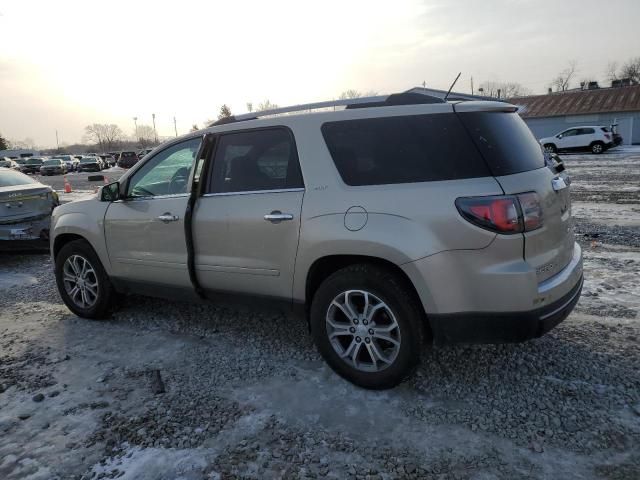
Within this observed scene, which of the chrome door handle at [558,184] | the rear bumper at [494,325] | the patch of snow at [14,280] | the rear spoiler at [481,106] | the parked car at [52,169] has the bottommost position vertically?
the parked car at [52,169]

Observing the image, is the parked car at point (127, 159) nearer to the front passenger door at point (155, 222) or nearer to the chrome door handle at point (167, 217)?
the front passenger door at point (155, 222)

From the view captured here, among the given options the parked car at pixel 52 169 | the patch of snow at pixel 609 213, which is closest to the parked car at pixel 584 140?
the patch of snow at pixel 609 213

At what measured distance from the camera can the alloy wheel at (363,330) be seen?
328 centimetres

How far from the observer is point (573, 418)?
2.97 m

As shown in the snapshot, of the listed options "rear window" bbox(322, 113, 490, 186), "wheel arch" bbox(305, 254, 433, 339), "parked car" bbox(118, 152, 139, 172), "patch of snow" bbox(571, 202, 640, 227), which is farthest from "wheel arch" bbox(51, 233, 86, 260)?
"parked car" bbox(118, 152, 139, 172)

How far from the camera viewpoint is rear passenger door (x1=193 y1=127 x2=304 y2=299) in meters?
3.60

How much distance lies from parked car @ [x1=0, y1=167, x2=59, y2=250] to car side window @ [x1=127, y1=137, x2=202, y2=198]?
429cm

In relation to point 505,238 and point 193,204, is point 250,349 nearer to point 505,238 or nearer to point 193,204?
point 193,204

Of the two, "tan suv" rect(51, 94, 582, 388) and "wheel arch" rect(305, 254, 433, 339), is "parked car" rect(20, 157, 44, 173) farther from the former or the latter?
"wheel arch" rect(305, 254, 433, 339)

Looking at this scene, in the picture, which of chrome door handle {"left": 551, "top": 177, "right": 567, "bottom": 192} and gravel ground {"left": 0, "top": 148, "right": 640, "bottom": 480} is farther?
chrome door handle {"left": 551, "top": 177, "right": 567, "bottom": 192}

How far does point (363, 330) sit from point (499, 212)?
1.16m

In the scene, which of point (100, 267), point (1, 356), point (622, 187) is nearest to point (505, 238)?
point (100, 267)

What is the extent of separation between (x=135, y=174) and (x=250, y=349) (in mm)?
1940

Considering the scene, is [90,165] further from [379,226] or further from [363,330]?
[379,226]
